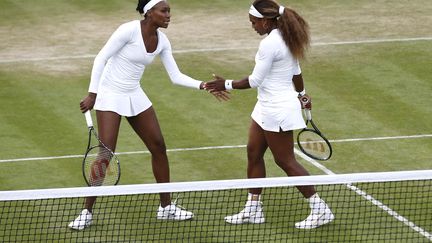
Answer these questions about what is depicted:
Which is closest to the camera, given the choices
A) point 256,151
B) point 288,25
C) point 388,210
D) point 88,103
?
point 288,25

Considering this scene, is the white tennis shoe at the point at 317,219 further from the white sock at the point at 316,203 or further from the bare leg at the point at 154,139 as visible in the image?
the bare leg at the point at 154,139

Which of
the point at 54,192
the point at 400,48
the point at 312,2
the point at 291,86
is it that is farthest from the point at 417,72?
the point at 54,192

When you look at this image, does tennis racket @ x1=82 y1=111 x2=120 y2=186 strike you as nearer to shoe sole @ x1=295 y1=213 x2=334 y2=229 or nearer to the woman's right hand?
the woman's right hand

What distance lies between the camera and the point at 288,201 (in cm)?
1492

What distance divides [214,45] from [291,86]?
27.8ft

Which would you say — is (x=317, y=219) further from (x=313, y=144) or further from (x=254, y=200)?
(x=313, y=144)

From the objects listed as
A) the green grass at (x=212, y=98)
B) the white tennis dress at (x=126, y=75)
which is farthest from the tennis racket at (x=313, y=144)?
the white tennis dress at (x=126, y=75)

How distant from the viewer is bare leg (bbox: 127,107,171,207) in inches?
564

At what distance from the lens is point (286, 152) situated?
14.0m

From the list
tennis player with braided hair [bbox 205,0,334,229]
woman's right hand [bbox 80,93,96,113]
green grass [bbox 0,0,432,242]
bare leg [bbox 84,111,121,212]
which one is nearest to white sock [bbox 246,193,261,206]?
tennis player with braided hair [bbox 205,0,334,229]

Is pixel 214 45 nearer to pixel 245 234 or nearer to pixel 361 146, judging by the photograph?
pixel 361 146

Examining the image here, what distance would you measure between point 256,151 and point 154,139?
1.09 metres

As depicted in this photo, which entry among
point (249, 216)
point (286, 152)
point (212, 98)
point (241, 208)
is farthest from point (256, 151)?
point (212, 98)

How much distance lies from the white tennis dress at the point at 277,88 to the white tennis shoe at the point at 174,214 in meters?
1.27
